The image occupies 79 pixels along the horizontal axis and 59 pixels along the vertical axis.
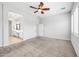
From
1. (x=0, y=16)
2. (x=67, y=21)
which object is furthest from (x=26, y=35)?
(x=67, y=21)

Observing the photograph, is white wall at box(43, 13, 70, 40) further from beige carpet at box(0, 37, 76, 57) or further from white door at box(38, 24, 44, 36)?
beige carpet at box(0, 37, 76, 57)

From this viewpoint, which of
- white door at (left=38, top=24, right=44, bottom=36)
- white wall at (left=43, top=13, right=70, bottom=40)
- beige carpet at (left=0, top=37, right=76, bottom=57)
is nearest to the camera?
beige carpet at (left=0, top=37, right=76, bottom=57)

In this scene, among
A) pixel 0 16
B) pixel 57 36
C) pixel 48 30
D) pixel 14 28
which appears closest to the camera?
pixel 0 16

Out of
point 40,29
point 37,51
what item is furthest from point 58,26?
point 37,51

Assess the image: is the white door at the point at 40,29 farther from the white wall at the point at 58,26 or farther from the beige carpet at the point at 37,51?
the beige carpet at the point at 37,51

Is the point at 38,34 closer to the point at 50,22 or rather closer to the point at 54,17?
the point at 50,22

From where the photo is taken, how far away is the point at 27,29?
7.63m

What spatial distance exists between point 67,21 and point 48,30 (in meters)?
2.28

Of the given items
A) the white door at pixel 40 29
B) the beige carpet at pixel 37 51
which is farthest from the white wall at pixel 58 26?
the beige carpet at pixel 37 51

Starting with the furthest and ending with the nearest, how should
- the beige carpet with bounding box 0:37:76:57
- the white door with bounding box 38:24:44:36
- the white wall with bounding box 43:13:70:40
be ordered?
the white door with bounding box 38:24:44:36 < the white wall with bounding box 43:13:70:40 < the beige carpet with bounding box 0:37:76:57

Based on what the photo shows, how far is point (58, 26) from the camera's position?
848cm

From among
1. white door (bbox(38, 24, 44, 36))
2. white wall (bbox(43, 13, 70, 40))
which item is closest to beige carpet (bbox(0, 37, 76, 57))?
white wall (bbox(43, 13, 70, 40))

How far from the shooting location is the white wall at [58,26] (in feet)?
25.9

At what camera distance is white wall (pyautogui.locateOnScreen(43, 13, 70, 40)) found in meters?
7.88
